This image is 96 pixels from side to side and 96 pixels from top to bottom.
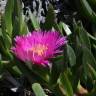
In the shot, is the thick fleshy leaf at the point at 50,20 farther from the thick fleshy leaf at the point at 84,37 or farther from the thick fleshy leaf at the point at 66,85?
the thick fleshy leaf at the point at 66,85

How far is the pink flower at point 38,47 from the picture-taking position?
1.08 metres

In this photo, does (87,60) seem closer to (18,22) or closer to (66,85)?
(66,85)

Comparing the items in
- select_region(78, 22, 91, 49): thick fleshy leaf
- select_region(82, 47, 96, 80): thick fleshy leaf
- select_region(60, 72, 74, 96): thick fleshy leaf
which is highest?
select_region(78, 22, 91, 49): thick fleshy leaf

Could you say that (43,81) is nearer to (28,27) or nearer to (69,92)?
(69,92)

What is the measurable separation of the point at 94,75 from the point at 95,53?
14 centimetres

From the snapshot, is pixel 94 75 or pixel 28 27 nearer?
pixel 94 75

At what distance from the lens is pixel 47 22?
138 cm

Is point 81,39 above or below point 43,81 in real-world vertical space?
above

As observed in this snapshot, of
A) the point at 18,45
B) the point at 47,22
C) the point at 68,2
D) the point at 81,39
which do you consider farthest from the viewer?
the point at 68,2

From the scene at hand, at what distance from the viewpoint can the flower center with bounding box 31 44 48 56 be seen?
43.3 inches

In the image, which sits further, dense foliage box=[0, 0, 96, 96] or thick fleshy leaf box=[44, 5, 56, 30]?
thick fleshy leaf box=[44, 5, 56, 30]

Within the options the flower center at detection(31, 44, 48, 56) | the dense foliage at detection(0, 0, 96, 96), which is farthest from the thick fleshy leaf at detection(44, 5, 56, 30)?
the flower center at detection(31, 44, 48, 56)

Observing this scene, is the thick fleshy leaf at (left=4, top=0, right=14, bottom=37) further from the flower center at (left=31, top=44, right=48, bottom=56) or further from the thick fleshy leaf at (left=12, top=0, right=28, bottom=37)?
the flower center at (left=31, top=44, right=48, bottom=56)

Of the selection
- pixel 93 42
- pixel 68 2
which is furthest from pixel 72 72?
pixel 68 2
